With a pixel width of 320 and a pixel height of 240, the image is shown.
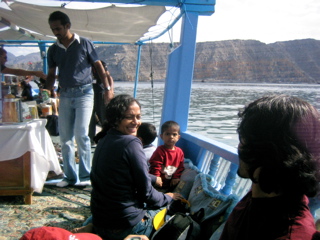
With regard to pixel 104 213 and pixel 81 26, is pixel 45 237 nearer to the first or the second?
pixel 104 213

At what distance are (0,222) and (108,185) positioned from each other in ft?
4.51

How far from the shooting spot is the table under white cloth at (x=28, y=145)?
297 cm

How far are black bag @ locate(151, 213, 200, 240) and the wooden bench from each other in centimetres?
178

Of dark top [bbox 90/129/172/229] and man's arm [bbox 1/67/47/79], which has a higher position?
man's arm [bbox 1/67/47/79]

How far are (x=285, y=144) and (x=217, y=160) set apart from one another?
2020 mm

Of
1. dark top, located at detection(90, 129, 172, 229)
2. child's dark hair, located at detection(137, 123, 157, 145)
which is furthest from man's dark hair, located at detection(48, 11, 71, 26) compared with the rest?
dark top, located at detection(90, 129, 172, 229)

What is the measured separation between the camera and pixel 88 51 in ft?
11.4

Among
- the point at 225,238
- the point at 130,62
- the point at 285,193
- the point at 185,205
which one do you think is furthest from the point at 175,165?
the point at 130,62

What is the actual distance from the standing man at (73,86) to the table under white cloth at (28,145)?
335mm

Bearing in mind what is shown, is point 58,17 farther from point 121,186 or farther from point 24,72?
point 121,186

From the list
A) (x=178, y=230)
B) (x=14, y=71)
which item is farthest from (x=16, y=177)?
(x=178, y=230)

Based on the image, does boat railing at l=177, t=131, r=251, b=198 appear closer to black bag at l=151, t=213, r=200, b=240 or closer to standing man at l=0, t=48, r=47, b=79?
black bag at l=151, t=213, r=200, b=240

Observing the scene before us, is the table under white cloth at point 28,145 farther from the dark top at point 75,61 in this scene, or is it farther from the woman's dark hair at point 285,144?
the woman's dark hair at point 285,144

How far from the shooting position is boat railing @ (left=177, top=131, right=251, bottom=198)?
251 centimetres
